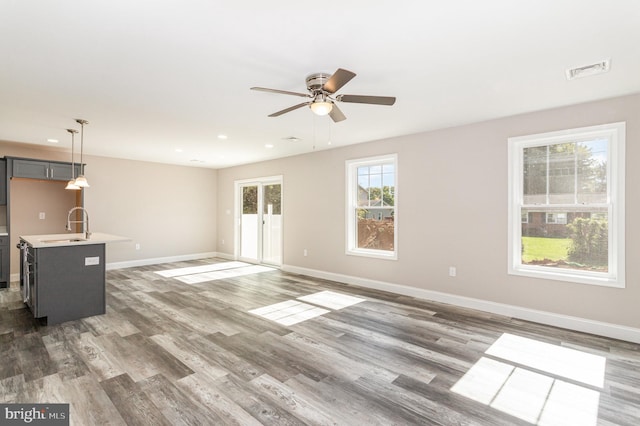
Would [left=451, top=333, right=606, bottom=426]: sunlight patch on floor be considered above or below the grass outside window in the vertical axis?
below

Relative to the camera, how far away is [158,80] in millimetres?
2900

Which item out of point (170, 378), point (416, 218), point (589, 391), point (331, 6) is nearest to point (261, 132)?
point (416, 218)

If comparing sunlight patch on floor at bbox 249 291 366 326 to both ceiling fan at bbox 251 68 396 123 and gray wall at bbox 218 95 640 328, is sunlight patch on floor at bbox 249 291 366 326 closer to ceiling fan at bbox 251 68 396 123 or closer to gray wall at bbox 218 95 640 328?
gray wall at bbox 218 95 640 328

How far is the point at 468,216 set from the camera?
432 cm

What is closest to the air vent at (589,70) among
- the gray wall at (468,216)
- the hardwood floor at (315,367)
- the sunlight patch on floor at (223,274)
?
the gray wall at (468,216)

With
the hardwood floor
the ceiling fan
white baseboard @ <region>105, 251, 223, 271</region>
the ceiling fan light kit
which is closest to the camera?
the hardwood floor

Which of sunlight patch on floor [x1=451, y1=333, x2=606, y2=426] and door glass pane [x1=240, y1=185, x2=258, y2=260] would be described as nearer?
sunlight patch on floor [x1=451, y1=333, x2=606, y2=426]

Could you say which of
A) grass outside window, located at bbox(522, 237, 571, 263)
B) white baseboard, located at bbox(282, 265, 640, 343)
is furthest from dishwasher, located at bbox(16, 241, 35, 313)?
grass outside window, located at bbox(522, 237, 571, 263)

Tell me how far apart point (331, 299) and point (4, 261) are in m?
5.48

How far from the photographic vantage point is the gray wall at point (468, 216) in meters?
3.29

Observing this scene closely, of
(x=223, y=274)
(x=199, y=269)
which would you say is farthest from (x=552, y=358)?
(x=199, y=269)

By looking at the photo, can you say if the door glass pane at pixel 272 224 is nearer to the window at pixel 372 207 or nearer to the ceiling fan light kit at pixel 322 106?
the window at pixel 372 207

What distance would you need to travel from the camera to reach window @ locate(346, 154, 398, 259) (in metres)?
5.25

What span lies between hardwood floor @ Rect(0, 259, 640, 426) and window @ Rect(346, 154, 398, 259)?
134cm
